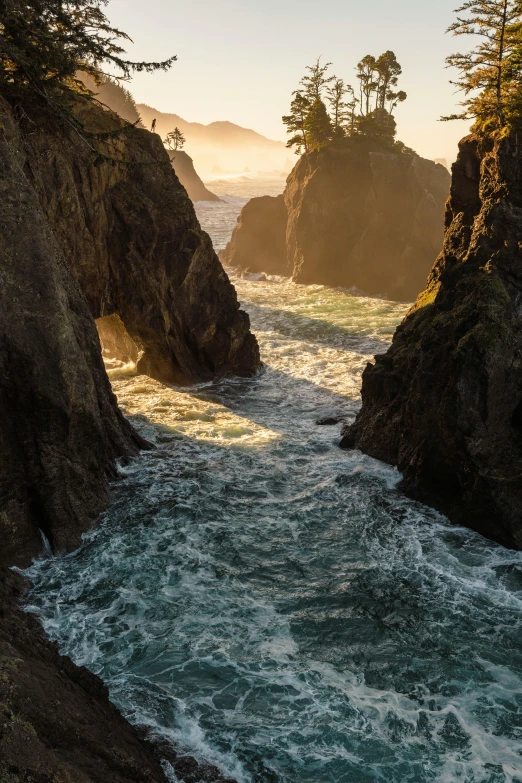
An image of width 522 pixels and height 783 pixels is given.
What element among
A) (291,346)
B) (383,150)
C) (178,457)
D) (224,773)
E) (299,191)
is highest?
(383,150)

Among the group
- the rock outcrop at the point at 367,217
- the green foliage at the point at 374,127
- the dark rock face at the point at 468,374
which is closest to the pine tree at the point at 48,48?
the dark rock face at the point at 468,374

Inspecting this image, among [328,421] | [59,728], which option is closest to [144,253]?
[328,421]

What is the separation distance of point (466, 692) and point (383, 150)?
64012 millimetres

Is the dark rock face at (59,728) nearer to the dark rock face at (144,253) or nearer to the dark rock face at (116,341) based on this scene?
the dark rock face at (144,253)

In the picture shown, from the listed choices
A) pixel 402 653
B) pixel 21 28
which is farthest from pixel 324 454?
pixel 21 28

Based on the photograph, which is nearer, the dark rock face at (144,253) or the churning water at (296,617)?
the churning water at (296,617)

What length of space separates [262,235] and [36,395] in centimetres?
6166

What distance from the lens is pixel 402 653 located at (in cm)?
1412

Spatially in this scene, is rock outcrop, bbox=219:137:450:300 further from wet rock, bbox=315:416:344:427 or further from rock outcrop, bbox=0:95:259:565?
wet rock, bbox=315:416:344:427

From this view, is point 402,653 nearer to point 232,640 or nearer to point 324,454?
point 232,640

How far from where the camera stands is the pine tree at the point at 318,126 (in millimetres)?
66812

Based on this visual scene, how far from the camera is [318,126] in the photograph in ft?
220

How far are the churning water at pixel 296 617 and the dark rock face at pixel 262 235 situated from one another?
5234 centimetres

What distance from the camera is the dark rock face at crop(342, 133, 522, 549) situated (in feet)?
64.5
